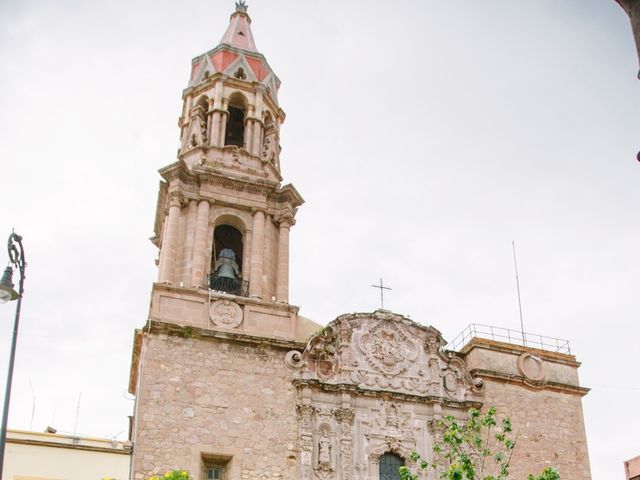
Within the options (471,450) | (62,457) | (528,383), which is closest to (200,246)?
(62,457)

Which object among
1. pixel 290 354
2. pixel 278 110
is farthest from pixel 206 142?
pixel 290 354

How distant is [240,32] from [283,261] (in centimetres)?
1102

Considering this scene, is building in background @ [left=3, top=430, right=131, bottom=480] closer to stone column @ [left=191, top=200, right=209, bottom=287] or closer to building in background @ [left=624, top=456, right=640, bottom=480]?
stone column @ [left=191, top=200, right=209, bottom=287]

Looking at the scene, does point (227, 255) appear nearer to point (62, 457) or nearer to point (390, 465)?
point (390, 465)

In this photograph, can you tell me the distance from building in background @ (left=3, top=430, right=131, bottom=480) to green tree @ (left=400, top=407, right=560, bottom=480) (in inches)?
270

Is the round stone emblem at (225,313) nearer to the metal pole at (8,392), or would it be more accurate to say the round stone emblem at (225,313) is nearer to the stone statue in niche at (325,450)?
the stone statue in niche at (325,450)

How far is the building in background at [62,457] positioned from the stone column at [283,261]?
676cm

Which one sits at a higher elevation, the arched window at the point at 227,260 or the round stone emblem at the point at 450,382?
the arched window at the point at 227,260

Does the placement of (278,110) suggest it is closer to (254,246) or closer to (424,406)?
(254,246)

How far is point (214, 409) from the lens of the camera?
20.7 meters

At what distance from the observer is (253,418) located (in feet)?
68.7

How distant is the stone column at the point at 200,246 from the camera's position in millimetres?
23703

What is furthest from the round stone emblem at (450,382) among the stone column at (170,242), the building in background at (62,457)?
the building in background at (62,457)

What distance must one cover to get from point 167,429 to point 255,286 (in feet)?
18.2
